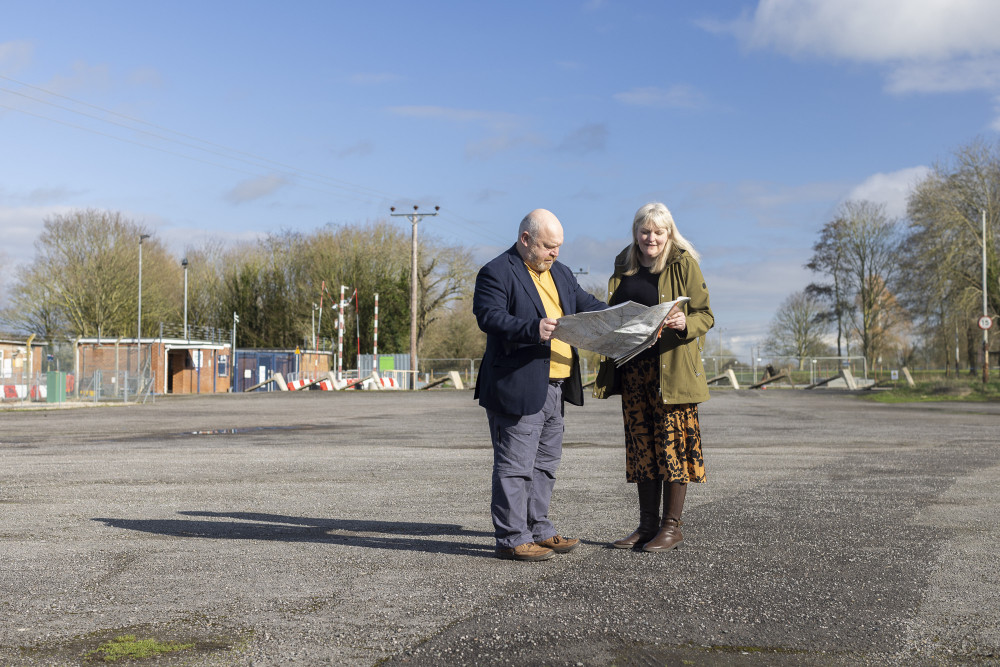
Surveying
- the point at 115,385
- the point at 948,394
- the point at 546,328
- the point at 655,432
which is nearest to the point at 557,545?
the point at 655,432

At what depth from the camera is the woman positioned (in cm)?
521

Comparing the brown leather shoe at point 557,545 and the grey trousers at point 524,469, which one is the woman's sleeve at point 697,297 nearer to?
the grey trousers at point 524,469

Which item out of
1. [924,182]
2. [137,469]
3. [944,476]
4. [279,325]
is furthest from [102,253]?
[944,476]

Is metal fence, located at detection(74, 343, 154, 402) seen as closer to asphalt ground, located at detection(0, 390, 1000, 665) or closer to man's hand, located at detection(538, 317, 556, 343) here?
asphalt ground, located at detection(0, 390, 1000, 665)

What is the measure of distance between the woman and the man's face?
1.61 ft

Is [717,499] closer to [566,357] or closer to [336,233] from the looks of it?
[566,357]

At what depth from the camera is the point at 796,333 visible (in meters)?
69.1

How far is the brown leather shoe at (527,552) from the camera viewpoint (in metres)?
4.96

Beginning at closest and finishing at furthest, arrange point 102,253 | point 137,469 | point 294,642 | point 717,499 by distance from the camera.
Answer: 1. point 294,642
2. point 717,499
3. point 137,469
4. point 102,253

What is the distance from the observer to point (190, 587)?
14.3 feet

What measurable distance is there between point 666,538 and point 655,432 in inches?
22.8

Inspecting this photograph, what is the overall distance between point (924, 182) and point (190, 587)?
147 ft

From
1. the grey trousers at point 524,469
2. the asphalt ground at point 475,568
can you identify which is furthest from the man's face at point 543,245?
the asphalt ground at point 475,568

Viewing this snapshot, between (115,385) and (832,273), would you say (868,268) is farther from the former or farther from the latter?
(115,385)
